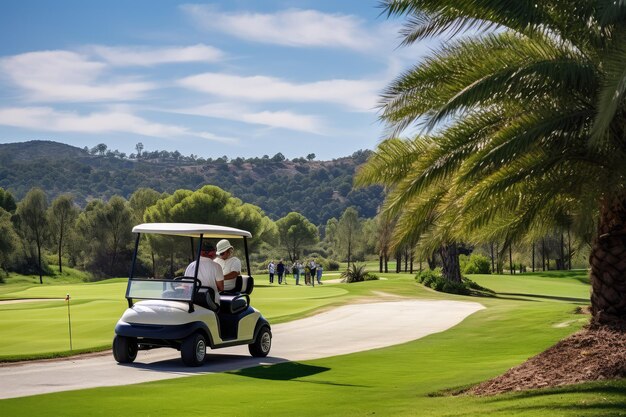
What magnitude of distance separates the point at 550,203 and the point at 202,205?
6499 cm

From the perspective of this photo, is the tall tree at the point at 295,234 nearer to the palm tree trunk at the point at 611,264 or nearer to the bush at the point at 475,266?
the bush at the point at 475,266

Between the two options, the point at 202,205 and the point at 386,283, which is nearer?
the point at 386,283

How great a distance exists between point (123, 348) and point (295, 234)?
4033 inches

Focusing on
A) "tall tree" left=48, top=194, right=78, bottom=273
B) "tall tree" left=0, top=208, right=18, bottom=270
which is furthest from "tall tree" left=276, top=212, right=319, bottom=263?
"tall tree" left=0, top=208, right=18, bottom=270

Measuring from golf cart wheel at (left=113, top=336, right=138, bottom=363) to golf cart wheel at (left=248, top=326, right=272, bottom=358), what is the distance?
240cm

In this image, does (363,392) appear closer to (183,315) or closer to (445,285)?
(183,315)

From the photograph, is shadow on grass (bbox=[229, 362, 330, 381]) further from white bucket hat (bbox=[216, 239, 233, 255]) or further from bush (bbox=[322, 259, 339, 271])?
bush (bbox=[322, 259, 339, 271])

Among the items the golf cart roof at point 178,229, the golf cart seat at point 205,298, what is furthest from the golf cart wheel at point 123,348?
the golf cart roof at point 178,229

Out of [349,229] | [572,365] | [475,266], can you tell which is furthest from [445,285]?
[349,229]

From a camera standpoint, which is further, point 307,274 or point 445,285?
point 307,274

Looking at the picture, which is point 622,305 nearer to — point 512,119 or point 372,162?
point 512,119

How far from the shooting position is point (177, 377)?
45.0 feet

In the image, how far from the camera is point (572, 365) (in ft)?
38.4

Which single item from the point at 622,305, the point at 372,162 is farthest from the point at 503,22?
the point at 622,305
